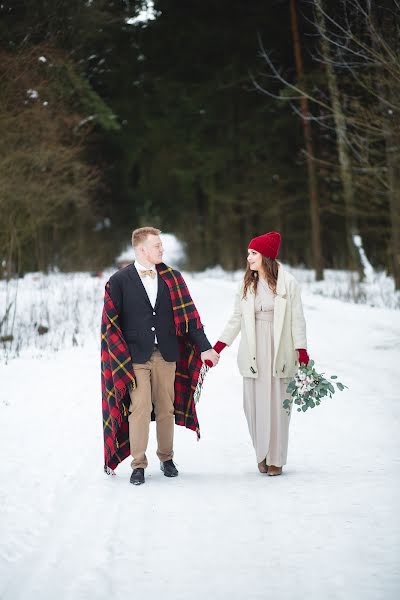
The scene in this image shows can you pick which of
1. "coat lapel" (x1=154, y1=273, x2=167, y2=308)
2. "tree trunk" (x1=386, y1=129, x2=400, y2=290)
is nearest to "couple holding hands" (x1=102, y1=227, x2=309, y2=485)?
"coat lapel" (x1=154, y1=273, x2=167, y2=308)

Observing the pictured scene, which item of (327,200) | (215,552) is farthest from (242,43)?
(215,552)

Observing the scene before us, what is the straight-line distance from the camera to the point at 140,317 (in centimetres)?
532

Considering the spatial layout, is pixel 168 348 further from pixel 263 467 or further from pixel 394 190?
pixel 394 190

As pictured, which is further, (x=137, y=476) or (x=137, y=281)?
(x=137, y=281)

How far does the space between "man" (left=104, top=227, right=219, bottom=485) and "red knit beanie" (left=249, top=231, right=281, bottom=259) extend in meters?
0.67

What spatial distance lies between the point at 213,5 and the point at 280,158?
805 cm

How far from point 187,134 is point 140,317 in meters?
31.2

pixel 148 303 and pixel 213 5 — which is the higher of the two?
pixel 213 5

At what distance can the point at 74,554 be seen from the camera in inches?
151

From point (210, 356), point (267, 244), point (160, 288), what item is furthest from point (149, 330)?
point (267, 244)

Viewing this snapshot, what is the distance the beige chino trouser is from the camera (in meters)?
5.31

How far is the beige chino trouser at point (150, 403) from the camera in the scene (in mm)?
5312

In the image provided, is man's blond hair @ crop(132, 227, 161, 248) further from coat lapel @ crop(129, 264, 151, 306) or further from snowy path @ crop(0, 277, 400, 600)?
snowy path @ crop(0, 277, 400, 600)

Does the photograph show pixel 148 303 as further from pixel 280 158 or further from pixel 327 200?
pixel 280 158
